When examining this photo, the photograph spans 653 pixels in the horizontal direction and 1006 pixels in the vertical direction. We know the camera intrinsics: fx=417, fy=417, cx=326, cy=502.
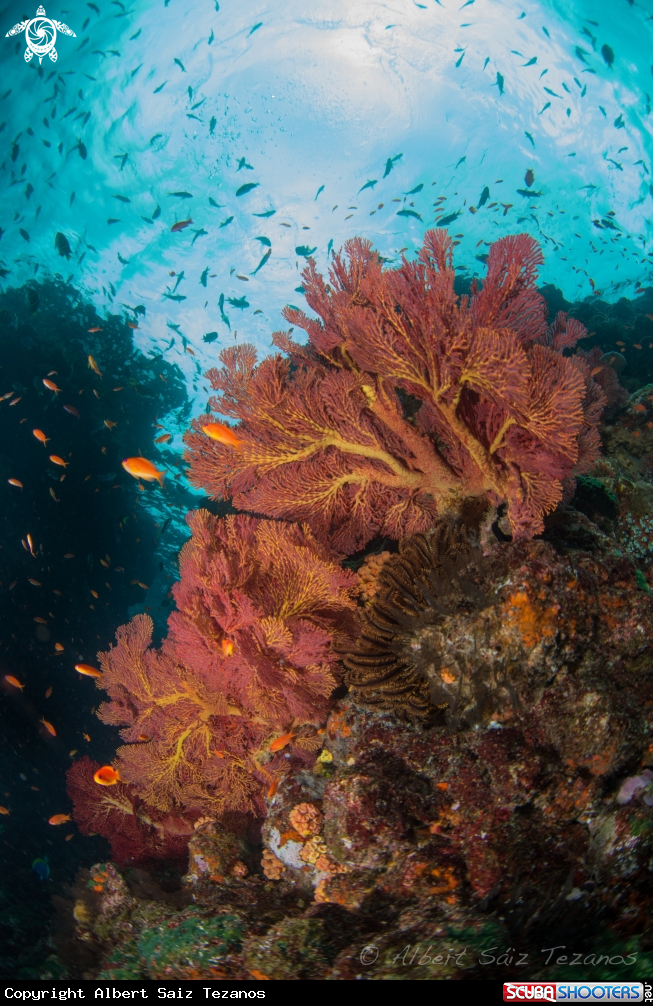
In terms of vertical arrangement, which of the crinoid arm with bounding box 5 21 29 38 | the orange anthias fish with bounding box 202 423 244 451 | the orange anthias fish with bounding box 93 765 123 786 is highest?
the crinoid arm with bounding box 5 21 29 38

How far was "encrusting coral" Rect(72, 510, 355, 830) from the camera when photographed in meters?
4.01

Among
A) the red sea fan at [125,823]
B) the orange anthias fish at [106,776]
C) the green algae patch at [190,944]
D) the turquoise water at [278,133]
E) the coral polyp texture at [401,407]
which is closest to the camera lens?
the coral polyp texture at [401,407]

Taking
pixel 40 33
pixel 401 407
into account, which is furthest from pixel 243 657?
pixel 40 33

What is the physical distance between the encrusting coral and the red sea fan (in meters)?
2.69

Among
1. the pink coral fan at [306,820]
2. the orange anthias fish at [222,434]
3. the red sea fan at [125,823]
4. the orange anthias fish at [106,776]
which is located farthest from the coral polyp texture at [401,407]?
the red sea fan at [125,823]

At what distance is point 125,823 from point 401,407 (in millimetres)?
8240

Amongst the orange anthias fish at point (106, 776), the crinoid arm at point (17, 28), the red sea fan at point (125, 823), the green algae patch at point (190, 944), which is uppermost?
the crinoid arm at point (17, 28)

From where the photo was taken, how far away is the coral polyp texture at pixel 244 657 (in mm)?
4008

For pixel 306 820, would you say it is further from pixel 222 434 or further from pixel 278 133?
pixel 278 133

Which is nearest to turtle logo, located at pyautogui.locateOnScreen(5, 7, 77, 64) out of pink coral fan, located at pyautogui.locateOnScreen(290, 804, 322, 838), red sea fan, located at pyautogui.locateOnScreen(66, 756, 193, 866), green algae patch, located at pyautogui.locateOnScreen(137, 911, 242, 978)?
red sea fan, located at pyautogui.locateOnScreen(66, 756, 193, 866)

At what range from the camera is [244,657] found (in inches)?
157

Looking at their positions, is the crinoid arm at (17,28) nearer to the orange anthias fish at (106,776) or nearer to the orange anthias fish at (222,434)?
the orange anthias fish at (222,434)

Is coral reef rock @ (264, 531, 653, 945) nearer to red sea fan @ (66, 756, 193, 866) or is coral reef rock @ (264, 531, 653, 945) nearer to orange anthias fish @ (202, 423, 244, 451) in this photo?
orange anthias fish @ (202, 423, 244, 451)

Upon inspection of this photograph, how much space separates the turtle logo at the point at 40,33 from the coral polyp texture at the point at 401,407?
21646 mm
